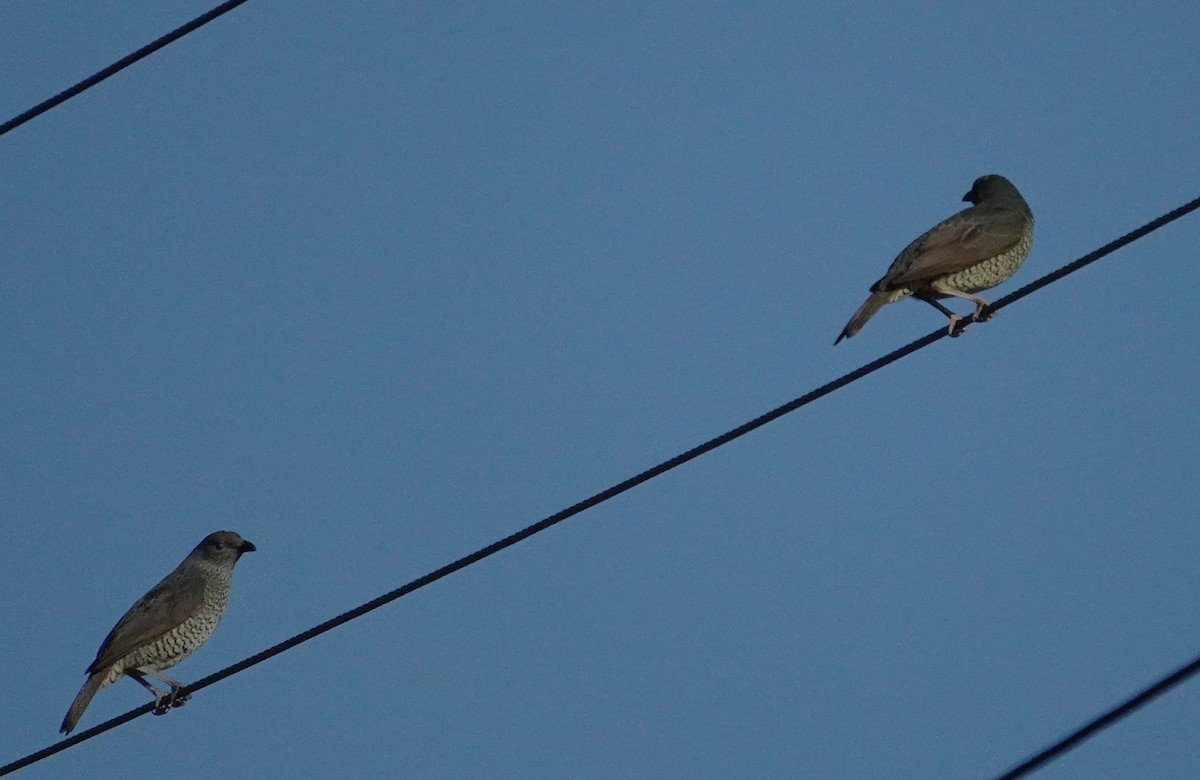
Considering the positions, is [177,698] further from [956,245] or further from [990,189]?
[990,189]

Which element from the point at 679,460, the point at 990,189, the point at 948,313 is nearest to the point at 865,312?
the point at 948,313


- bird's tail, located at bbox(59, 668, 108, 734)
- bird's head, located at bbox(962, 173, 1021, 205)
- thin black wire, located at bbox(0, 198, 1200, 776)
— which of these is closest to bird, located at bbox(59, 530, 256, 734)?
bird's tail, located at bbox(59, 668, 108, 734)

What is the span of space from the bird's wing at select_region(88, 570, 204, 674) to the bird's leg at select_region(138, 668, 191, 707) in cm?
24

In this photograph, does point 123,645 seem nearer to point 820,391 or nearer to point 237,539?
point 237,539

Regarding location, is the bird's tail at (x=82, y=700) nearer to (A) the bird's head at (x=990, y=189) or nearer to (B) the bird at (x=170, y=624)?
(B) the bird at (x=170, y=624)

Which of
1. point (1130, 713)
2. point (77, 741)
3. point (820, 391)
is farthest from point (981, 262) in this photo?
point (1130, 713)

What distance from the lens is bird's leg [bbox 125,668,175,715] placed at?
1163 centimetres

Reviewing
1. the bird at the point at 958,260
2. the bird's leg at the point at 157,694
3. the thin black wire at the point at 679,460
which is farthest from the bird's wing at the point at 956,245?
the bird's leg at the point at 157,694

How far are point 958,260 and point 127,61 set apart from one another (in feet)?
21.0

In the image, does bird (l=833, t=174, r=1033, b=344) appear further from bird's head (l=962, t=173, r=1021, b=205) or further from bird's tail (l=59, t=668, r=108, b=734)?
bird's tail (l=59, t=668, r=108, b=734)

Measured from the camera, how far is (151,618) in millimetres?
12594

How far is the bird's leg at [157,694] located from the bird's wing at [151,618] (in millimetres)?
253

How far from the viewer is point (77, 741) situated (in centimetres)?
820

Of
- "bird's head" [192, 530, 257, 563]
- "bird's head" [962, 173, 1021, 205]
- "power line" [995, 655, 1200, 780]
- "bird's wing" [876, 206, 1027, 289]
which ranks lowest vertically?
"power line" [995, 655, 1200, 780]
